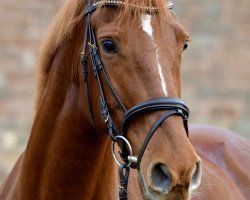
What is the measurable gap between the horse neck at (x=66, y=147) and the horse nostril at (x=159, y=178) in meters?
0.53

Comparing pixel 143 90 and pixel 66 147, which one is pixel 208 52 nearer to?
pixel 66 147

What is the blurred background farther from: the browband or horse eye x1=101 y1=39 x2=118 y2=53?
horse eye x1=101 y1=39 x2=118 y2=53

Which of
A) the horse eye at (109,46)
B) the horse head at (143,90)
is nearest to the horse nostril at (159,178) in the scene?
the horse head at (143,90)

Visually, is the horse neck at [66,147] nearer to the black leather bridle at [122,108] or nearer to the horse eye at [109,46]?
the black leather bridle at [122,108]

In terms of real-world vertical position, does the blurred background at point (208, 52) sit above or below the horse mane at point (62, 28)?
below

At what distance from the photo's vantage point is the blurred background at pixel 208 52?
333 inches

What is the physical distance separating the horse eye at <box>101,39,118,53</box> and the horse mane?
0.10 m

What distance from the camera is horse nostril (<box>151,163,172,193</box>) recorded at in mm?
2799

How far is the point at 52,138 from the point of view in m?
3.39

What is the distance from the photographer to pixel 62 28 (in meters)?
3.36

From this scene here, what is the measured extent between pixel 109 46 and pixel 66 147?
512 mm

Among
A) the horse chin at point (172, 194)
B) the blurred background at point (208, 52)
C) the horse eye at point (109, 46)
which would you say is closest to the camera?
the horse chin at point (172, 194)

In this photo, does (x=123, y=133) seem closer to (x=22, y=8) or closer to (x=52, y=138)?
(x=52, y=138)

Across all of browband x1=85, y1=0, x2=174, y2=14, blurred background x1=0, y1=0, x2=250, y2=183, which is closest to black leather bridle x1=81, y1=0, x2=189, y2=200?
browband x1=85, y1=0, x2=174, y2=14
